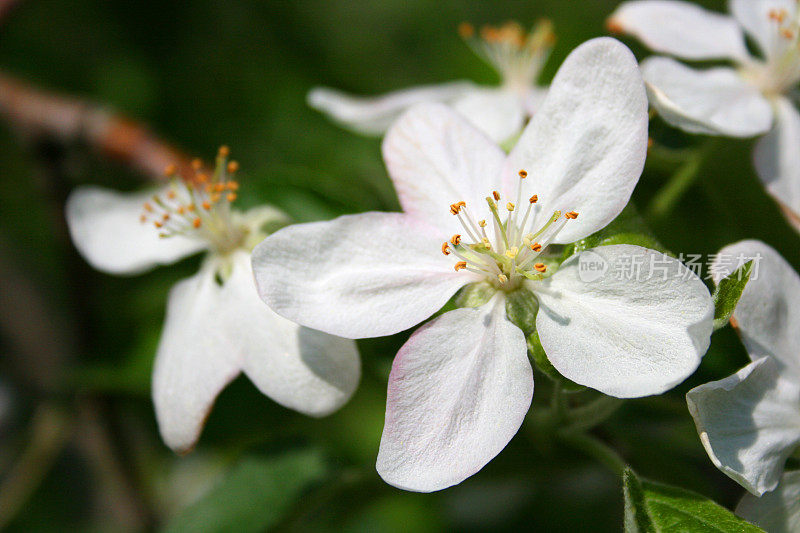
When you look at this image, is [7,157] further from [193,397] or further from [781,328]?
[781,328]

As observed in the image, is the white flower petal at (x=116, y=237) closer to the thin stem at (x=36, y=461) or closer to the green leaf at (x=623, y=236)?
the thin stem at (x=36, y=461)

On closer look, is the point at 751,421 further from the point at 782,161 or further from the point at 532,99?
the point at 532,99

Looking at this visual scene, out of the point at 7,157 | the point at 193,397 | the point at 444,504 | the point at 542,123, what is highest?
the point at 542,123

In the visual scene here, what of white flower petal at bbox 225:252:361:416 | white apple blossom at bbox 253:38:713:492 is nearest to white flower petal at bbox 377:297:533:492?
white apple blossom at bbox 253:38:713:492

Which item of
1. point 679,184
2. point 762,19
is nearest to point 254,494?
point 679,184

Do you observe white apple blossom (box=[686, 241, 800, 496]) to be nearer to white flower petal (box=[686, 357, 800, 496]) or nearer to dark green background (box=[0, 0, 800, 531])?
white flower petal (box=[686, 357, 800, 496])

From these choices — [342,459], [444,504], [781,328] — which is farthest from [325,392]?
[444,504]
